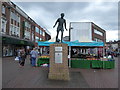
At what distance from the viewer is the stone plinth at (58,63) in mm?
7312

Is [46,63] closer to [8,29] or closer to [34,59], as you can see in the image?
[34,59]

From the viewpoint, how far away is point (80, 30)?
4050cm

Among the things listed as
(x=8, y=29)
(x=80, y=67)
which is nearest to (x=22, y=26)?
(x=8, y=29)

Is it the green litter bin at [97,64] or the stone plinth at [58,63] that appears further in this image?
the green litter bin at [97,64]

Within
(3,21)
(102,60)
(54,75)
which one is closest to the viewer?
(54,75)

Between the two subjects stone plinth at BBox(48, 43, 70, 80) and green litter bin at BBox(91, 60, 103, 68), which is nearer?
stone plinth at BBox(48, 43, 70, 80)

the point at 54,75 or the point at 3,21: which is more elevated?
the point at 3,21

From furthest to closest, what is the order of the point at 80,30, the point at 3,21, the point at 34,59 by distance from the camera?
the point at 80,30
the point at 3,21
the point at 34,59

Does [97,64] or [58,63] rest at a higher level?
[58,63]

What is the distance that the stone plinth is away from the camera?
24.0 ft

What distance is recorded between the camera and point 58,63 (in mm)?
7426

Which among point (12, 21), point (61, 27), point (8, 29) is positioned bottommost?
point (61, 27)

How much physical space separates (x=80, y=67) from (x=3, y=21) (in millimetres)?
19756

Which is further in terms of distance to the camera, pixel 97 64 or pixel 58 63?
pixel 97 64
